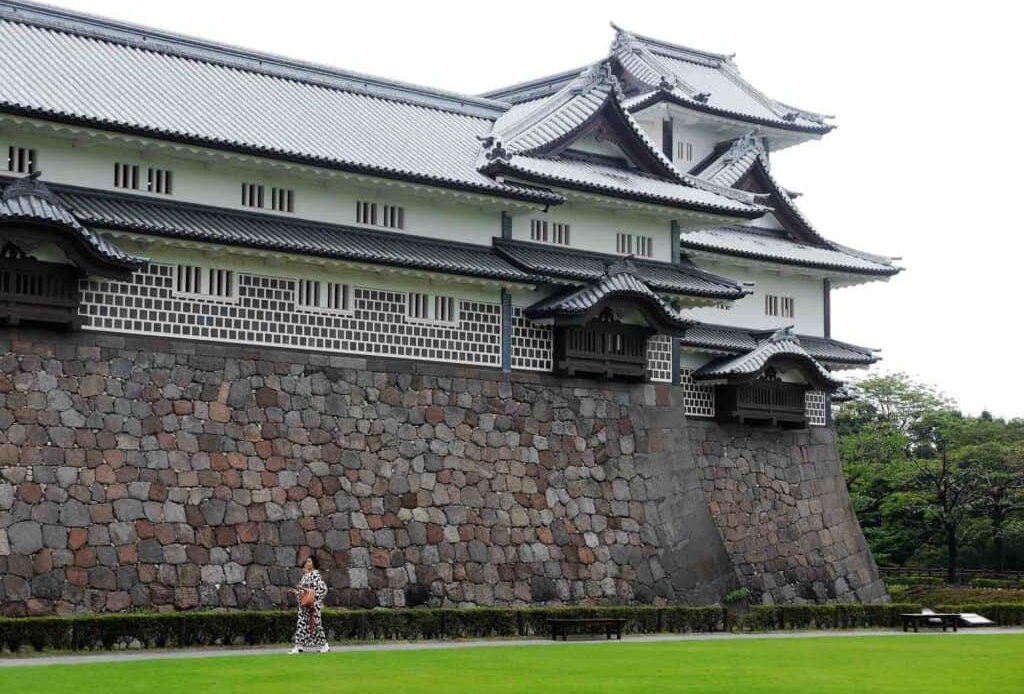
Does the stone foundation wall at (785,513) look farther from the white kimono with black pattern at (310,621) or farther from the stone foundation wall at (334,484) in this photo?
the white kimono with black pattern at (310,621)

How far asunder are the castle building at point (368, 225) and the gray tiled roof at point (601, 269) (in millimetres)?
82

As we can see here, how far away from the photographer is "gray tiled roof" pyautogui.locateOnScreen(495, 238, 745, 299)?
4028 centimetres

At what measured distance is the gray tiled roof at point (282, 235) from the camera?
3356 cm

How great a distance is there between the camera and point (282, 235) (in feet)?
118

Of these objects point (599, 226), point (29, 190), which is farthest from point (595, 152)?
point (29, 190)

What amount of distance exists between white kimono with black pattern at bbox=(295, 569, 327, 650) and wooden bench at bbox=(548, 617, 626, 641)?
606 centimetres

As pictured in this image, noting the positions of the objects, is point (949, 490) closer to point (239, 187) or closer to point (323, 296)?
point (323, 296)

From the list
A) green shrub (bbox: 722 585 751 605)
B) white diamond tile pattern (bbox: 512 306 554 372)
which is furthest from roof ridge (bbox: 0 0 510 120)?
green shrub (bbox: 722 585 751 605)

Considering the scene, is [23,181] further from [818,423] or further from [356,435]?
[818,423]

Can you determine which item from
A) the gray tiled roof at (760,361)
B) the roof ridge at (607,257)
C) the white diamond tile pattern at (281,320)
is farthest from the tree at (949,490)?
the white diamond tile pattern at (281,320)

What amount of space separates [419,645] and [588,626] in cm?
457

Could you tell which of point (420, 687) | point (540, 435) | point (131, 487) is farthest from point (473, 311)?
point (420, 687)

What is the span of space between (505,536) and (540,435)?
299 centimetres

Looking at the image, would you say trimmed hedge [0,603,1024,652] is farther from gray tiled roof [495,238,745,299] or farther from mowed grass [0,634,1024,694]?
gray tiled roof [495,238,745,299]
